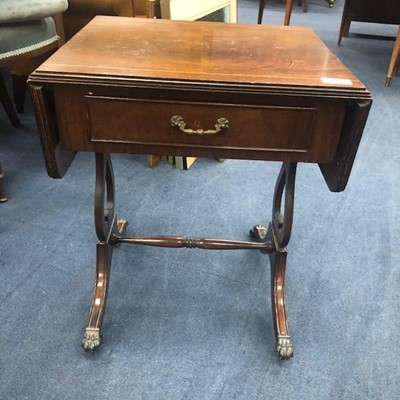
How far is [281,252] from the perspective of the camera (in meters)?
1.15

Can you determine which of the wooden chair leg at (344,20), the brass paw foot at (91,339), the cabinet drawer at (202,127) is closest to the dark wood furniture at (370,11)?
the wooden chair leg at (344,20)

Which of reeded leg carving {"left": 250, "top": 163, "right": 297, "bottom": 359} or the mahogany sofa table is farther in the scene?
reeded leg carving {"left": 250, "top": 163, "right": 297, "bottom": 359}

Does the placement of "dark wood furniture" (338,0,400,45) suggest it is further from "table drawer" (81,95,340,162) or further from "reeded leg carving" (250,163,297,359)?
"table drawer" (81,95,340,162)

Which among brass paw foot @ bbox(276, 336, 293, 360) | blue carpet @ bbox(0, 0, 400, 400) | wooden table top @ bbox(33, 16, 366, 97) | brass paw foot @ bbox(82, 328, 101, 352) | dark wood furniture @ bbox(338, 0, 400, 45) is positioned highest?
wooden table top @ bbox(33, 16, 366, 97)

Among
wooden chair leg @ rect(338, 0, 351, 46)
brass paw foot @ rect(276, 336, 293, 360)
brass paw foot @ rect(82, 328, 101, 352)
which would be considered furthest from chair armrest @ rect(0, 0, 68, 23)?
wooden chair leg @ rect(338, 0, 351, 46)

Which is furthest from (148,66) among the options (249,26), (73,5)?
(73,5)

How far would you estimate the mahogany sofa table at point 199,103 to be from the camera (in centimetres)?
75

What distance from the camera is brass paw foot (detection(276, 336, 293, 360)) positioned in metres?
1.05

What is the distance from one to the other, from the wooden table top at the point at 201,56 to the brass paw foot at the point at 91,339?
2.04ft

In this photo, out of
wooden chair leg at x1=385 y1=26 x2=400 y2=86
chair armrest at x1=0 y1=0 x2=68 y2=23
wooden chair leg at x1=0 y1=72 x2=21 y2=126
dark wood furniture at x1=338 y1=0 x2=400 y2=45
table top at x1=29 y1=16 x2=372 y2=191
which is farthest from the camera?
dark wood furniture at x1=338 y1=0 x2=400 y2=45

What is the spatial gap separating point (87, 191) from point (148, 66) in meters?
0.96

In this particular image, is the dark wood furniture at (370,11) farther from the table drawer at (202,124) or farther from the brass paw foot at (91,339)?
the brass paw foot at (91,339)

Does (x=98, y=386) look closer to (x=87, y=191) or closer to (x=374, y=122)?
(x=87, y=191)

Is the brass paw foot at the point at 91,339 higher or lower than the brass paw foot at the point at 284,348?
higher
